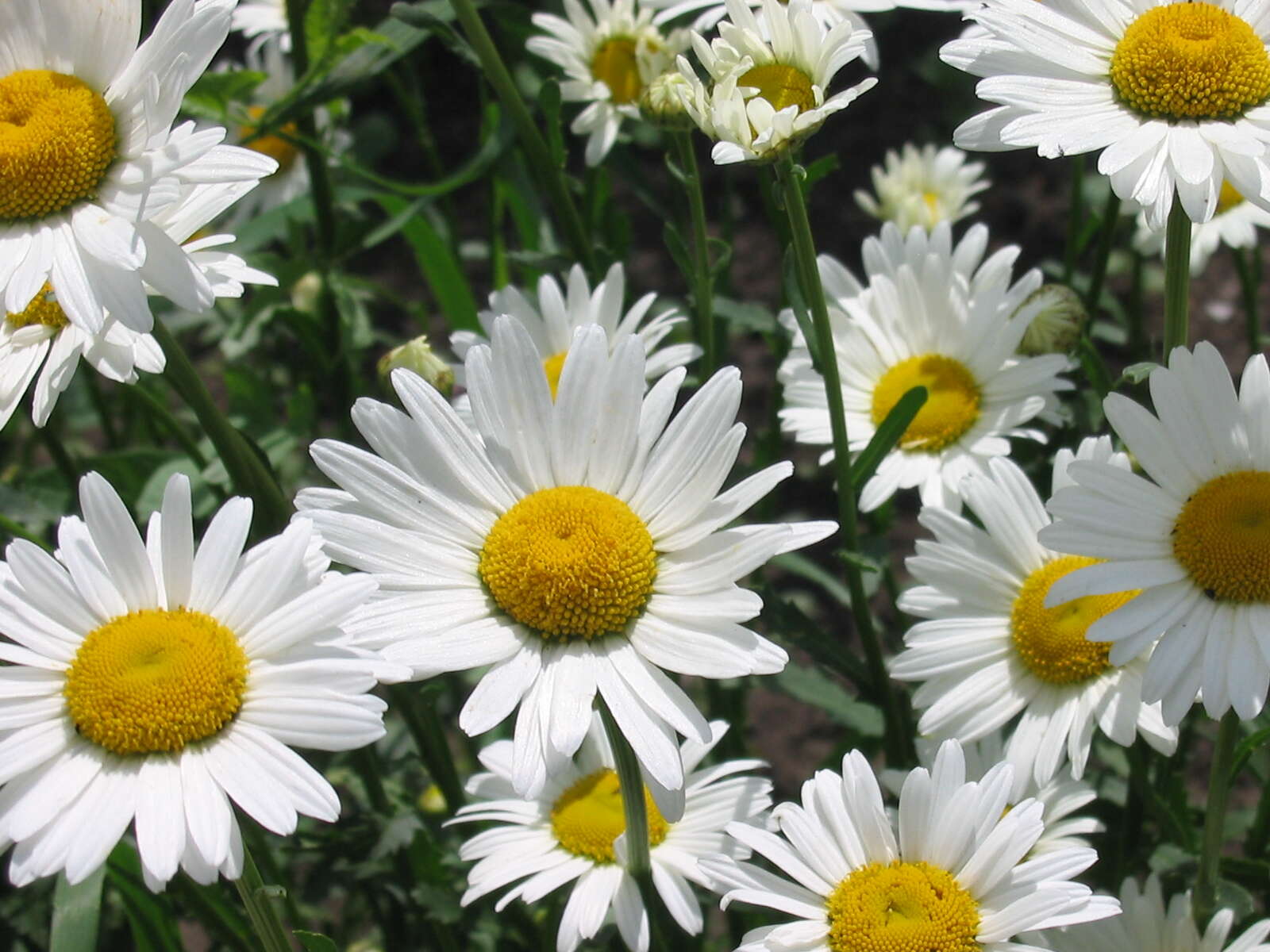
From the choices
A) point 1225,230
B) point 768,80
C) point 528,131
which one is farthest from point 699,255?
point 1225,230

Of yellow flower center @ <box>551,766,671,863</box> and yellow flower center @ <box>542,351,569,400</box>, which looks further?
yellow flower center @ <box>542,351,569,400</box>

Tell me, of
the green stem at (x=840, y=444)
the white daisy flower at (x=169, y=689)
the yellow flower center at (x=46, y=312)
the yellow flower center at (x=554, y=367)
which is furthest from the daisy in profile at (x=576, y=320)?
the white daisy flower at (x=169, y=689)

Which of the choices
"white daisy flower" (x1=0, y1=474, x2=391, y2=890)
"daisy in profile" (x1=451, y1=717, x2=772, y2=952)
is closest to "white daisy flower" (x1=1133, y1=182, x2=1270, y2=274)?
"daisy in profile" (x1=451, y1=717, x2=772, y2=952)

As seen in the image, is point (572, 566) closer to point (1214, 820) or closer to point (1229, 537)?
point (1229, 537)

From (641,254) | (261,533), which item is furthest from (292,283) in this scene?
(641,254)

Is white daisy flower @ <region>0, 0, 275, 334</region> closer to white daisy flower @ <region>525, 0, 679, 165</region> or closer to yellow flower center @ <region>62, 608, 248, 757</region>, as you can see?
yellow flower center @ <region>62, 608, 248, 757</region>
